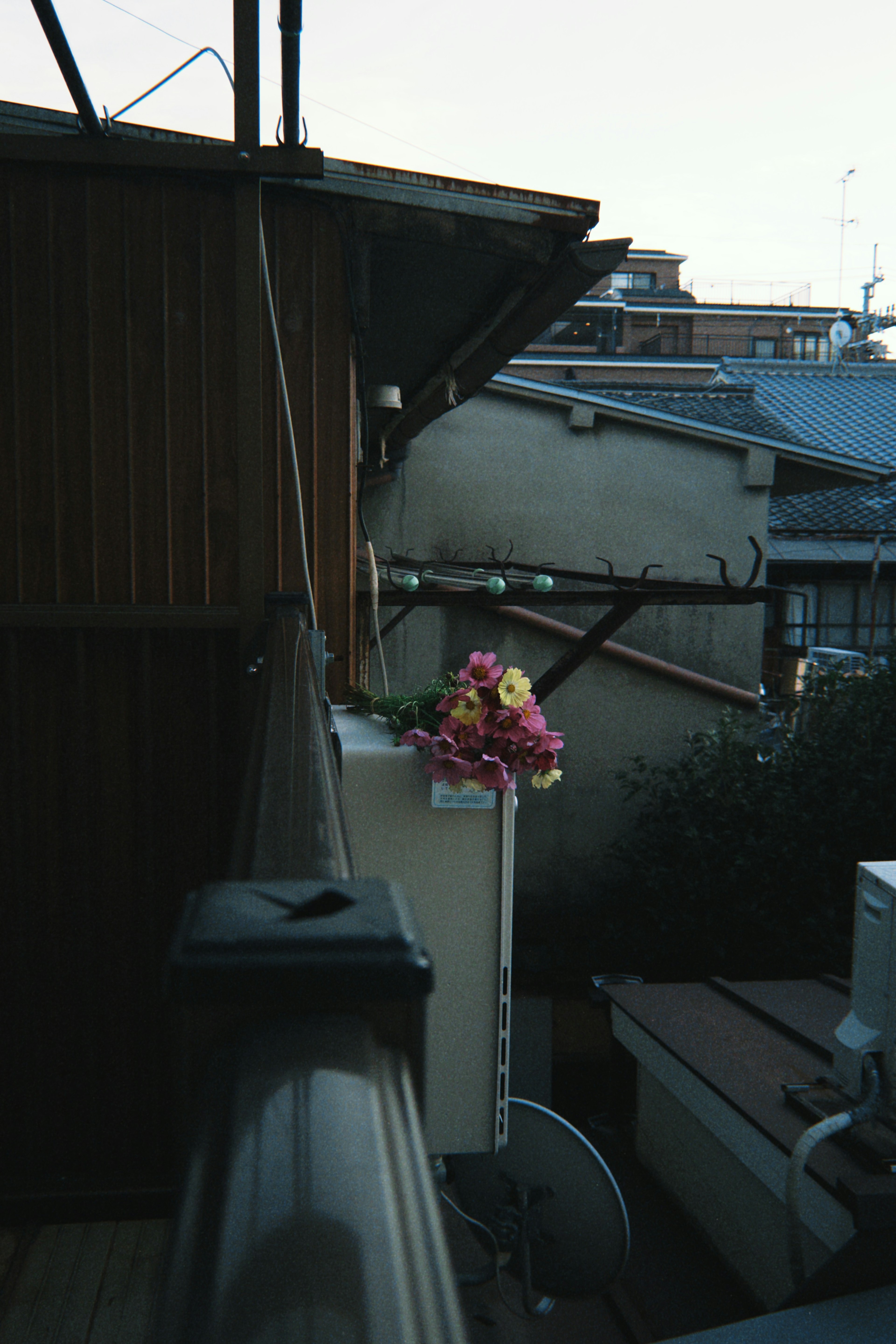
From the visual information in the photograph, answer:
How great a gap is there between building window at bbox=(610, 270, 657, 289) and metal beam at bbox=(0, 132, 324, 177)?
123ft

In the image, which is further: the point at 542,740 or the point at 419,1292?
the point at 542,740

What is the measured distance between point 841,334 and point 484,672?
24706 millimetres

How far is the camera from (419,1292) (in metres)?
0.28

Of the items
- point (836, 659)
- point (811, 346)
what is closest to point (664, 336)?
point (811, 346)

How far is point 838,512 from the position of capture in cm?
1294

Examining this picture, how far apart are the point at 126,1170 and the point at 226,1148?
2.66 m

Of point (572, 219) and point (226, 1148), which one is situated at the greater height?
point (572, 219)

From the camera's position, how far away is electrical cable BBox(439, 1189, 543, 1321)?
125 inches

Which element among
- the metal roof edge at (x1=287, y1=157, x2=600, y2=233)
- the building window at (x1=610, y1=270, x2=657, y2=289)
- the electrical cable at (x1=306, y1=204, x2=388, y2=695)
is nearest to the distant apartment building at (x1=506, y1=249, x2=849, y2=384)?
the building window at (x1=610, y1=270, x2=657, y2=289)

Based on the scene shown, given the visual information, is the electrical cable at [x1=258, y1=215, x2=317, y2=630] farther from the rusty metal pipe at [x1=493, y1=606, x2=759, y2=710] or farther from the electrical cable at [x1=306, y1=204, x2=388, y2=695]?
the rusty metal pipe at [x1=493, y1=606, x2=759, y2=710]

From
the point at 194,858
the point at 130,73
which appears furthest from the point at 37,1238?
the point at 130,73

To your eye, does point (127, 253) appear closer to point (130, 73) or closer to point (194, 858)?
point (130, 73)

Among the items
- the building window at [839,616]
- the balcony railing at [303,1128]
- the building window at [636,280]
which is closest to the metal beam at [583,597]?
the balcony railing at [303,1128]

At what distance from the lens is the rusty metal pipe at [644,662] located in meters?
7.73
